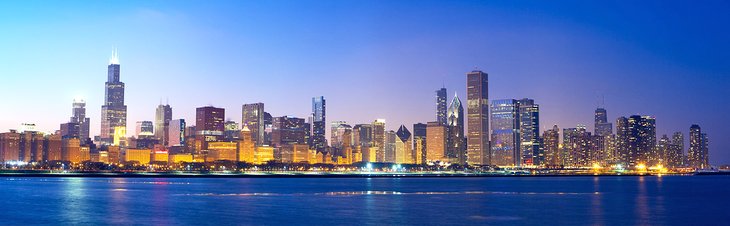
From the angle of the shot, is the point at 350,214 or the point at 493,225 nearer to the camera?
the point at 493,225

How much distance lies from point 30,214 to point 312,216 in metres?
22.5

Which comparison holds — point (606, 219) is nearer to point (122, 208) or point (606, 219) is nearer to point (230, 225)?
point (230, 225)

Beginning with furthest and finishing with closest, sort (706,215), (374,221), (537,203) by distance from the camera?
(537,203)
(706,215)
(374,221)

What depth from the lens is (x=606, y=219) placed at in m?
60.3

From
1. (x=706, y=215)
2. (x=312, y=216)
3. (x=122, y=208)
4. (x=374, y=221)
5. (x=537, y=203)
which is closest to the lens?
(x=374, y=221)

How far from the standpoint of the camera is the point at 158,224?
54.7m

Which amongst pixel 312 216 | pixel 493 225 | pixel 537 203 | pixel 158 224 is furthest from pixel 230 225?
pixel 537 203

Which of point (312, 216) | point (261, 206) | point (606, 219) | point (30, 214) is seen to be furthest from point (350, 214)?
point (30, 214)

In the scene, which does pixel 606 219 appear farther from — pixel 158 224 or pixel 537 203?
pixel 158 224

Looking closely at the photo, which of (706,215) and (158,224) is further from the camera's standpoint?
(706,215)

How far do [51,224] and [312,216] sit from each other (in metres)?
18.4

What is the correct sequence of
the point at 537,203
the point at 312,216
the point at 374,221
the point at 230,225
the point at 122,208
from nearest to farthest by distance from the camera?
the point at 230,225, the point at 374,221, the point at 312,216, the point at 122,208, the point at 537,203

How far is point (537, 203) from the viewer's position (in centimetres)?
8006

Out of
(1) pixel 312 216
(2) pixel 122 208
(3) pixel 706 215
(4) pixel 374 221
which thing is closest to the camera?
(4) pixel 374 221
